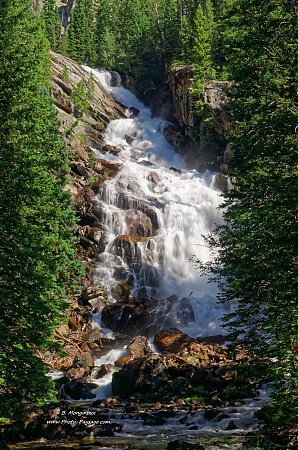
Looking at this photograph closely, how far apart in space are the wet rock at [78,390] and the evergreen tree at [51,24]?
59235mm

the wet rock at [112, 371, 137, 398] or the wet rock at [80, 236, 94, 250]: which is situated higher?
the wet rock at [80, 236, 94, 250]

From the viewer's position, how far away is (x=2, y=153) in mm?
13312

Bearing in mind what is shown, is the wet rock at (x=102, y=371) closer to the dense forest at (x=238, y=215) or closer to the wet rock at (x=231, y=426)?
the dense forest at (x=238, y=215)

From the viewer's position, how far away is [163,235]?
127 ft

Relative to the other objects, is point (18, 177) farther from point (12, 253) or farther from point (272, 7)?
point (272, 7)

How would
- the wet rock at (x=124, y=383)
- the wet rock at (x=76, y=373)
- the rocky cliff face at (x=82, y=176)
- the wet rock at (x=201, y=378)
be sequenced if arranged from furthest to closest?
1. the rocky cliff face at (x=82, y=176)
2. the wet rock at (x=76, y=373)
3. the wet rock at (x=124, y=383)
4. the wet rock at (x=201, y=378)

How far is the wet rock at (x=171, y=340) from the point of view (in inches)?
1025

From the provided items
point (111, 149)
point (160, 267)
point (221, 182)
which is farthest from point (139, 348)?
point (111, 149)

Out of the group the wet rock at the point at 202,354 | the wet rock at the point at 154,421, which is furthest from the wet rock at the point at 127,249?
the wet rock at the point at 154,421

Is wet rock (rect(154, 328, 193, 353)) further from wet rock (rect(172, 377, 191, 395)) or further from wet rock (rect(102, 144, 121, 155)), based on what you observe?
wet rock (rect(102, 144, 121, 155))

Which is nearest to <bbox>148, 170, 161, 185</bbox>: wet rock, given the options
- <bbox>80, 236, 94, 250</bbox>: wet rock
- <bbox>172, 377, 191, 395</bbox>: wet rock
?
<bbox>80, 236, 94, 250</bbox>: wet rock

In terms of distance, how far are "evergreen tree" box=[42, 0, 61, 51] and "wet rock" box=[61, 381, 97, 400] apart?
59.2 meters

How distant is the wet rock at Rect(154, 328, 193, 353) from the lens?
2605cm

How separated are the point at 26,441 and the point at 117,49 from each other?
7637 centimetres
